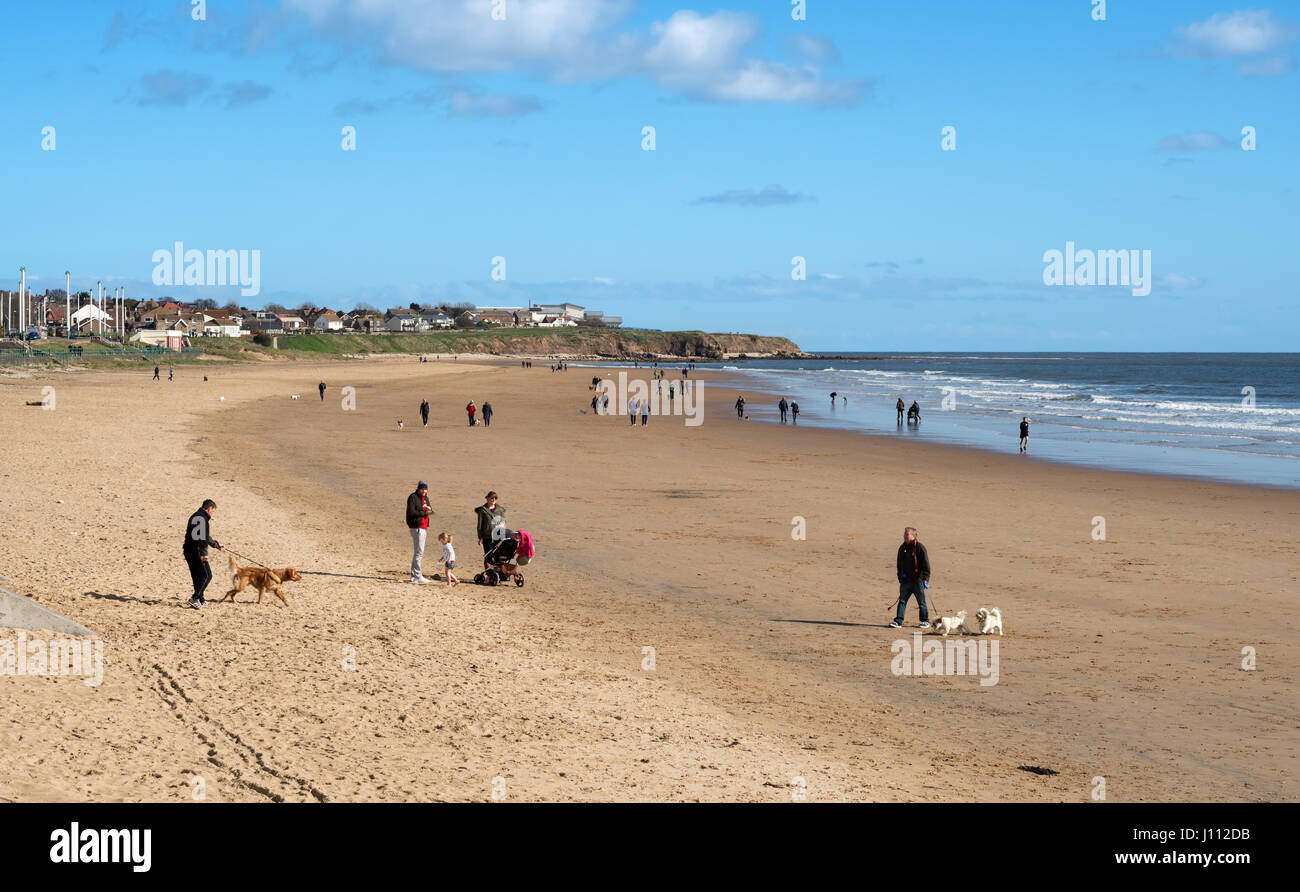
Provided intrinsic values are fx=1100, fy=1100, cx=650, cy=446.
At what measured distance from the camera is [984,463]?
3709cm

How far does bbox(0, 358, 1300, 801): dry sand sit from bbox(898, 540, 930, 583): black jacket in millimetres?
827

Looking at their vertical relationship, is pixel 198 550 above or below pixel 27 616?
above

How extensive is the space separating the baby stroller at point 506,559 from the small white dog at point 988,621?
690 cm

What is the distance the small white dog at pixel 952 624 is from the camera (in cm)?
1431

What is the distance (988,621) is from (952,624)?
0.52 meters

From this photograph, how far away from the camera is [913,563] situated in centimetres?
1499

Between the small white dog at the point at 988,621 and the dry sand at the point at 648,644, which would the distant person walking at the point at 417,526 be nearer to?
the dry sand at the point at 648,644

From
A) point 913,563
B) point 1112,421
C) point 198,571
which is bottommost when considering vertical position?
point 198,571
